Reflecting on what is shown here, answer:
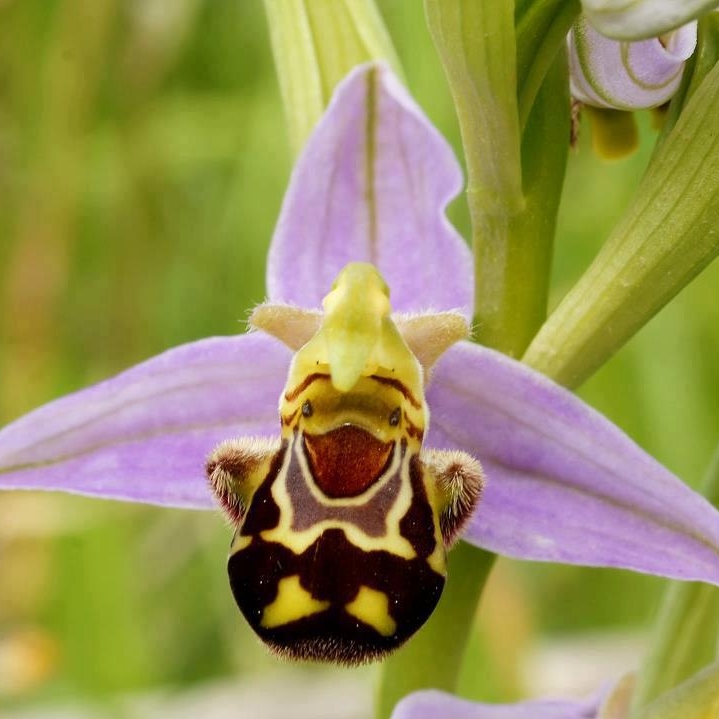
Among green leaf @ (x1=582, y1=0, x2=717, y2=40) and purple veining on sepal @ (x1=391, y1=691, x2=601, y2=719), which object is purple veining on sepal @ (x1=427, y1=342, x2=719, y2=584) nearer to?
purple veining on sepal @ (x1=391, y1=691, x2=601, y2=719)

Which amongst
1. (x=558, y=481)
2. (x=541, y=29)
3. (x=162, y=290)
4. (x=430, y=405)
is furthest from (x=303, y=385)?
(x=162, y=290)

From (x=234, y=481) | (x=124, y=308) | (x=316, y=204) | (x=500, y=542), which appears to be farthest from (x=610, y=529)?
(x=124, y=308)

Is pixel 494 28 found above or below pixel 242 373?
above

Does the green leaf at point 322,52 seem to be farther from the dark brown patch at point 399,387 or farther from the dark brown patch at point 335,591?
the dark brown patch at point 335,591

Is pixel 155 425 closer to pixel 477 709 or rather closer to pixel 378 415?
pixel 378 415

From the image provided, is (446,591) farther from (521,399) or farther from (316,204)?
(316,204)

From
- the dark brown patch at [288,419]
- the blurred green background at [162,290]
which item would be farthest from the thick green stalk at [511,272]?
the blurred green background at [162,290]

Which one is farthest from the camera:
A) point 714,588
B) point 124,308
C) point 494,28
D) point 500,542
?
point 124,308
